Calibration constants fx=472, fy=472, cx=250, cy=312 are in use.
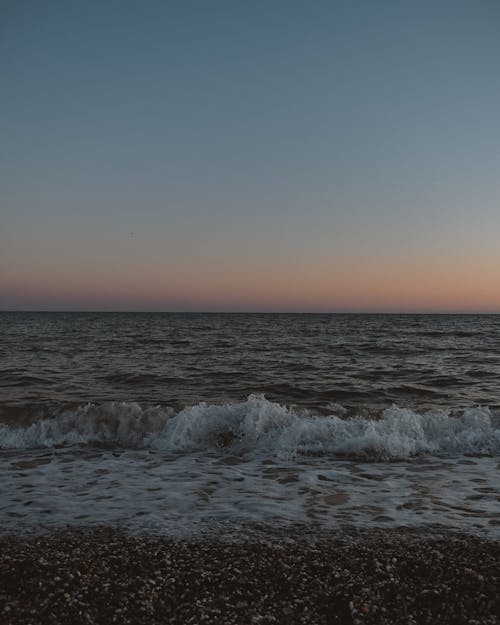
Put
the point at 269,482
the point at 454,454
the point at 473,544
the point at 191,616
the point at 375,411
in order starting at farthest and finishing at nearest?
the point at 375,411
the point at 454,454
the point at 269,482
the point at 473,544
the point at 191,616

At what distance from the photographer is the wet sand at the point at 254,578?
3.55 m

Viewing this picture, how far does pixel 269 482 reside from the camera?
714cm

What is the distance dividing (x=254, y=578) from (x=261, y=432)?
6108 millimetres

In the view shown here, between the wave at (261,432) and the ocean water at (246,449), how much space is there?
0.04 metres

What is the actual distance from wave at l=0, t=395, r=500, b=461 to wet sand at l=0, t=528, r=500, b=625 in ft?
13.6

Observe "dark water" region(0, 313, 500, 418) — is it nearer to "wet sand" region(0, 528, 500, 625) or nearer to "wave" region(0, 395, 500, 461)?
A: "wave" region(0, 395, 500, 461)

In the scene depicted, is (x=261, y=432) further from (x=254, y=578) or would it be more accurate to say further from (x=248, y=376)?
(x=248, y=376)

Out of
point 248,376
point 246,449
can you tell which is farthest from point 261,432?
point 248,376

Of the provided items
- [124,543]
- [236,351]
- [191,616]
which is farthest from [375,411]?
[236,351]

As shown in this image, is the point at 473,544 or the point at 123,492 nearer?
the point at 473,544

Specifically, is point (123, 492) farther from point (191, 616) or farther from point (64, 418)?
point (64, 418)

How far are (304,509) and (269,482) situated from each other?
1.37m

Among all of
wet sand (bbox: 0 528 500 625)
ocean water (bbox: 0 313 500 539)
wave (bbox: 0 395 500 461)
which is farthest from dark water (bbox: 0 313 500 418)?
wet sand (bbox: 0 528 500 625)

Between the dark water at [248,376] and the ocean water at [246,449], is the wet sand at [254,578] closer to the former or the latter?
the ocean water at [246,449]
